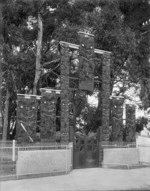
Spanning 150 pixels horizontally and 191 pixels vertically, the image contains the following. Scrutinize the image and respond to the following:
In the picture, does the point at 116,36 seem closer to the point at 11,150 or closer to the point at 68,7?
the point at 68,7

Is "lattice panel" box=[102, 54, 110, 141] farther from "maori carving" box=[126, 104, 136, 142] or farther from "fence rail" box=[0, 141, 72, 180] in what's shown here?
"fence rail" box=[0, 141, 72, 180]

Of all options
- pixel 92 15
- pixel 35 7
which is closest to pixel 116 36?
pixel 92 15

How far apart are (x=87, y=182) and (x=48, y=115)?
13.8ft

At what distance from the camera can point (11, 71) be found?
22156mm

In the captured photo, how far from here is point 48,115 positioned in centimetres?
1410

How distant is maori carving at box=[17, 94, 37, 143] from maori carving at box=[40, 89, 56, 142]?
43cm

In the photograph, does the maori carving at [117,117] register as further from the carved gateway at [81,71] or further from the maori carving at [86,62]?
the maori carving at [86,62]

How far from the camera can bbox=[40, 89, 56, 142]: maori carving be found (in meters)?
14.0

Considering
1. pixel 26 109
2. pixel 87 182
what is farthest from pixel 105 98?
pixel 87 182

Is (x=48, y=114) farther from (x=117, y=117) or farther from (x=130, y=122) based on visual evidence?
(x=130, y=122)

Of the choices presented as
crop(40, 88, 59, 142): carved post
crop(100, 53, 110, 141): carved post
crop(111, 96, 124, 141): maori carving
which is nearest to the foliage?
crop(100, 53, 110, 141): carved post

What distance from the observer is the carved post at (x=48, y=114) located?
45.8 feet

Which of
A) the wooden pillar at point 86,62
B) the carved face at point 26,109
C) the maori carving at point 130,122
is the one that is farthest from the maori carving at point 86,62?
the maori carving at point 130,122

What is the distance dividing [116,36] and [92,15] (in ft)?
6.20
